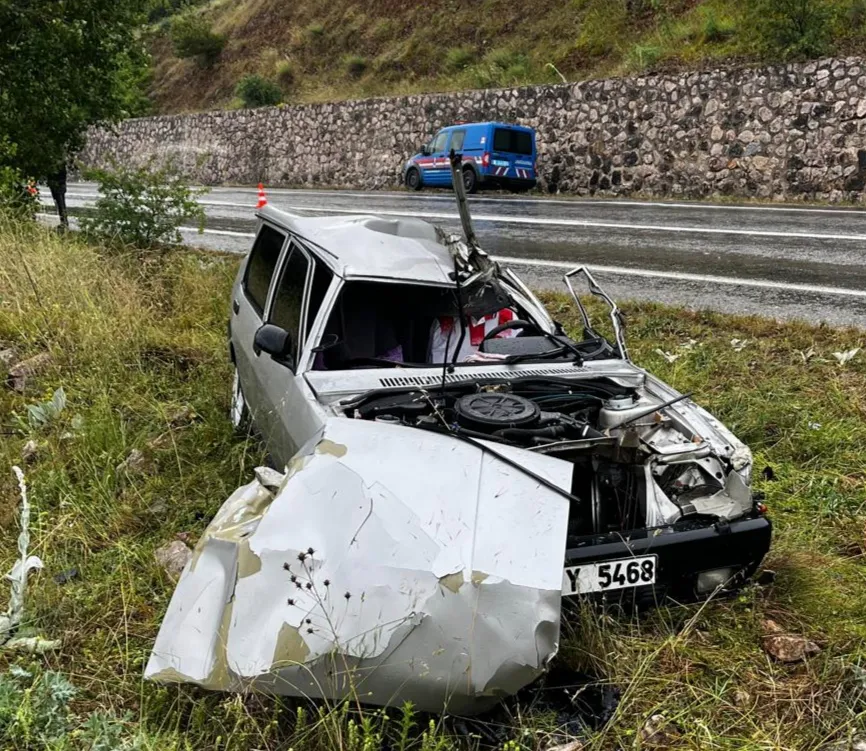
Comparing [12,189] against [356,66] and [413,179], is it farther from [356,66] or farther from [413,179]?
[356,66]

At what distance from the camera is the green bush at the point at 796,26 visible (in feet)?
50.1

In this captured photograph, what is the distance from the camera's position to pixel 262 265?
527 centimetres

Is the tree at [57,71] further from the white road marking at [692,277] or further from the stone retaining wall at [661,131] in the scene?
the white road marking at [692,277]

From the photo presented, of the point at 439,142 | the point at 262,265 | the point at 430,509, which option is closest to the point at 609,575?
the point at 430,509

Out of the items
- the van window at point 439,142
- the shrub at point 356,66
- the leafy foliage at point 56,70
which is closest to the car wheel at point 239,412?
the leafy foliage at point 56,70

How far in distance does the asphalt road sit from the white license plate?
3577 millimetres

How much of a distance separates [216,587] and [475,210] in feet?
44.4

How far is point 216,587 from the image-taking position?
259cm

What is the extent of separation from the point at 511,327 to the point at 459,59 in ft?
75.9

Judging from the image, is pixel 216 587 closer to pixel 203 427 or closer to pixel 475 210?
pixel 203 427

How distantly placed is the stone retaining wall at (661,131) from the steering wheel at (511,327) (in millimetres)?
8751

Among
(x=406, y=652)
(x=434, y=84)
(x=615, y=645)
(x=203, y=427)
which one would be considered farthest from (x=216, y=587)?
(x=434, y=84)

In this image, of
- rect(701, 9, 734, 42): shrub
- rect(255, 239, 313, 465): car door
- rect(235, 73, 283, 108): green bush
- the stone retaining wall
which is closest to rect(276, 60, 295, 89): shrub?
rect(235, 73, 283, 108): green bush

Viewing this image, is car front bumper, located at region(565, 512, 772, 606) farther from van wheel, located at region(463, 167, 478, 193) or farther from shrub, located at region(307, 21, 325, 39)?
shrub, located at region(307, 21, 325, 39)
